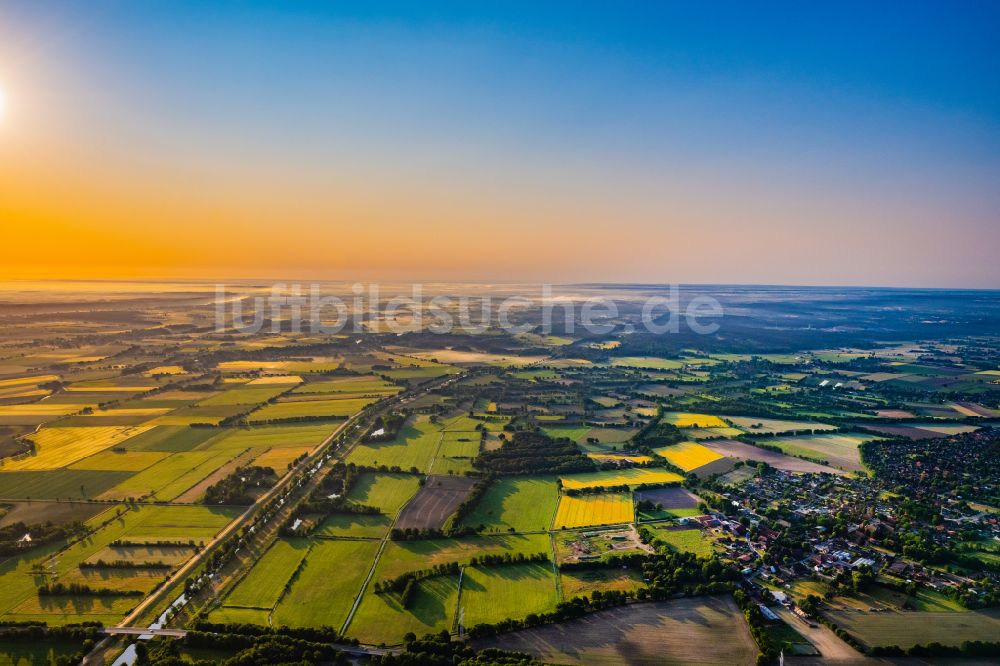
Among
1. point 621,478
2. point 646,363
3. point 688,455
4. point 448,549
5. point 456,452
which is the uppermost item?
point 646,363

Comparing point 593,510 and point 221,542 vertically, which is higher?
point 593,510

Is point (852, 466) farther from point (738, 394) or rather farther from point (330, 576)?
point (330, 576)

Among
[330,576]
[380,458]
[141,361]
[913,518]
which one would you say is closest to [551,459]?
[380,458]

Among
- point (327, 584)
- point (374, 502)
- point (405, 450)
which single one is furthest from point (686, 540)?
point (405, 450)

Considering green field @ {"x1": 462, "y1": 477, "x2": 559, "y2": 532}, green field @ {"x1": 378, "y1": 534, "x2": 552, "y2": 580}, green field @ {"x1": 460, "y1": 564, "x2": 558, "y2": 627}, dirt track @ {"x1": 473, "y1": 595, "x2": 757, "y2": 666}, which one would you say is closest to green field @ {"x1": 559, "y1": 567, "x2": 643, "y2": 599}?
green field @ {"x1": 460, "y1": 564, "x2": 558, "y2": 627}

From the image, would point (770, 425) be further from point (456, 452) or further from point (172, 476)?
point (172, 476)
